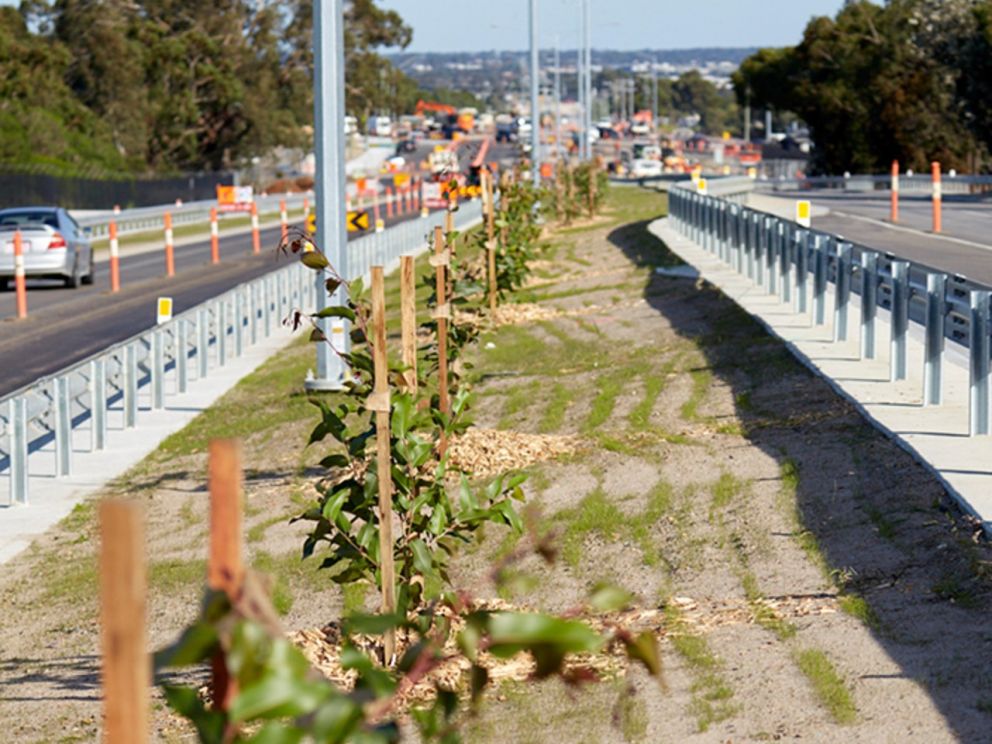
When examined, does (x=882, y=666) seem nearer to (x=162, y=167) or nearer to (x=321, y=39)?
(x=321, y=39)

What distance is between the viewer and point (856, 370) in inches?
615

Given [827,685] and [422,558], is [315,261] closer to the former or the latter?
[422,558]

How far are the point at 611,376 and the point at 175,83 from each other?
261 feet

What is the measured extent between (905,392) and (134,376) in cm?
648

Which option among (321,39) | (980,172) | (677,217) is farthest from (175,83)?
(321,39)

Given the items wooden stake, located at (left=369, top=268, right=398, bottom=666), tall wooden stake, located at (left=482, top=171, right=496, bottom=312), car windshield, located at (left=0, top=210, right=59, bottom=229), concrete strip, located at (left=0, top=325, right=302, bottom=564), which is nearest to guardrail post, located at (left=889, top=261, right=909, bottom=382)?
concrete strip, located at (left=0, top=325, right=302, bottom=564)

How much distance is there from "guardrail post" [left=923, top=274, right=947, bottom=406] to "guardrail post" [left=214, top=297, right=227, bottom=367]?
33.8 ft

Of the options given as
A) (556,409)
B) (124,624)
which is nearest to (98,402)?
(556,409)

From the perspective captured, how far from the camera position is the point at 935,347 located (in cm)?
1348


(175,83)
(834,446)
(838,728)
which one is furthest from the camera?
(175,83)

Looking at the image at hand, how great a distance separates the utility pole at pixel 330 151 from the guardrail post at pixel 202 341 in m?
2.83

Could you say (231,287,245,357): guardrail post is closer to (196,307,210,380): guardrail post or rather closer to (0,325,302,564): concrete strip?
(0,325,302,564): concrete strip

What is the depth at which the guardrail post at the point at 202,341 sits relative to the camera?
67.9ft

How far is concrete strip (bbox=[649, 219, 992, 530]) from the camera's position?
34.9ft
